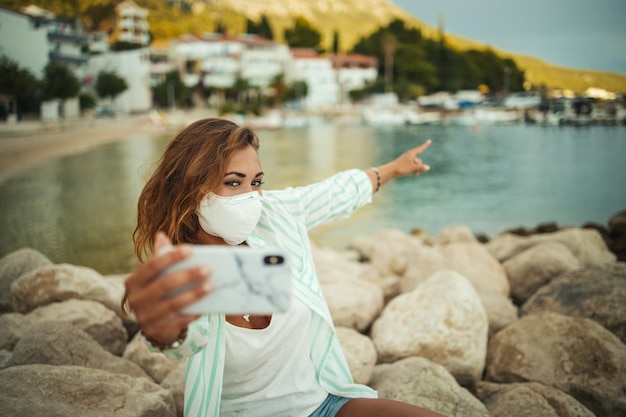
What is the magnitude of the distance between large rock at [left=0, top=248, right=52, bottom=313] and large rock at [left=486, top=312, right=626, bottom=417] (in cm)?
402

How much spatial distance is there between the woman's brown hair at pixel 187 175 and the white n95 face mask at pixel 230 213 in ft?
0.12

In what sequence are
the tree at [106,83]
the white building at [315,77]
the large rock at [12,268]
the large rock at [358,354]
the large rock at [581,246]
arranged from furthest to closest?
the white building at [315,77], the tree at [106,83], the large rock at [581,246], the large rock at [12,268], the large rock at [358,354]

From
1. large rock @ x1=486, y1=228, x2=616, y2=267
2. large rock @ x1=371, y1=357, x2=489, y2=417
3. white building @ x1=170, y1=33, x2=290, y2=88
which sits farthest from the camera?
white building @ x1=170, y1=33, x2=290, y2=88

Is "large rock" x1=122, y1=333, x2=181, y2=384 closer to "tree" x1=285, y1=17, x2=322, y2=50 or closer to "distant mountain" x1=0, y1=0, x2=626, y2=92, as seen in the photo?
"distant mountain" x1=0, y1=0, x2=626, y2=92

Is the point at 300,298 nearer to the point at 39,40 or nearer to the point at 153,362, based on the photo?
the point at 153,362

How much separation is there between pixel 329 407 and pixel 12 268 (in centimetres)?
396

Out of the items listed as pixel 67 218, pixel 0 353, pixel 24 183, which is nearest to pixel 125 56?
pixel 24 183

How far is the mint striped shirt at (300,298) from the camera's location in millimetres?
1610

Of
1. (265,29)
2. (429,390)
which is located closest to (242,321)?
(429,390)

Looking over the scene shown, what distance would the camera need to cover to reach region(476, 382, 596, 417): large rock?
250 centimetres

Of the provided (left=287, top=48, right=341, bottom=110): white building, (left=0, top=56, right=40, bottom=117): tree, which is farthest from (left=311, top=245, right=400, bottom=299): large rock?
(left=287, top=48, right=341, bottom=110): white building

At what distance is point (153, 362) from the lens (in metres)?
3.29

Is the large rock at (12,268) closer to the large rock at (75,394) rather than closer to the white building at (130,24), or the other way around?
the large rock at (75,394)

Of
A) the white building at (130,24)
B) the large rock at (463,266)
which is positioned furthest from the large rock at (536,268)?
the white building at (130,24)
